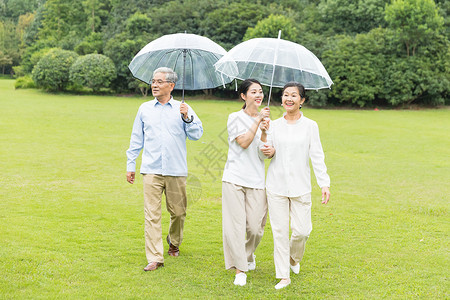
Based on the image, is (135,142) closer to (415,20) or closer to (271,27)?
(271,27)

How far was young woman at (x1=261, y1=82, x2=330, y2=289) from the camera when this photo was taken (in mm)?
4957

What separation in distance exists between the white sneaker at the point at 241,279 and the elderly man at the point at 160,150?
3.05 ft

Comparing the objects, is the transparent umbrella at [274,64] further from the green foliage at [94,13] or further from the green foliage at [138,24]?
the green foliage at [94,13]

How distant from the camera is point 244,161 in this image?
505cm

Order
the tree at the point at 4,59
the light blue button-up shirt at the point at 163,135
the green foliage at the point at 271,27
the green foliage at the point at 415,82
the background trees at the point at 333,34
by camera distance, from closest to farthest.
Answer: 1. the light blue button-up shirt at the point at 163,135
2. the green foliage at the point at 415,82
3. the background trees at the point at 333,34
4. the green foliage at the point at 271,27
5. the tree at the point at 4,59

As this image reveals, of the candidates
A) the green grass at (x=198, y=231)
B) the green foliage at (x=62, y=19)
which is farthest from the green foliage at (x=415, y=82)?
the green foliage at (x=62, y=19)

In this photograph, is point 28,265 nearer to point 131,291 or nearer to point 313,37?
point 131,291

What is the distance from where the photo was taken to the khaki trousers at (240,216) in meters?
5.04

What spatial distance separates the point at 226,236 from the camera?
16.7ft

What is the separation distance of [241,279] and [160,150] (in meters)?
1.69

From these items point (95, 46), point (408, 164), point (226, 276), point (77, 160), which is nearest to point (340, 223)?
point (226, 276)

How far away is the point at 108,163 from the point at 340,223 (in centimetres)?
708

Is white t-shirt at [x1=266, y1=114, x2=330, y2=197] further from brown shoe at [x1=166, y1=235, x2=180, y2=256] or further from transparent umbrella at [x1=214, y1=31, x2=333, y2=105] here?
brown shoe at [x1=166, y1=235, x2=180, y2=256]

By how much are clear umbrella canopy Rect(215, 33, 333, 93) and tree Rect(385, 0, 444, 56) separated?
1211 inches
